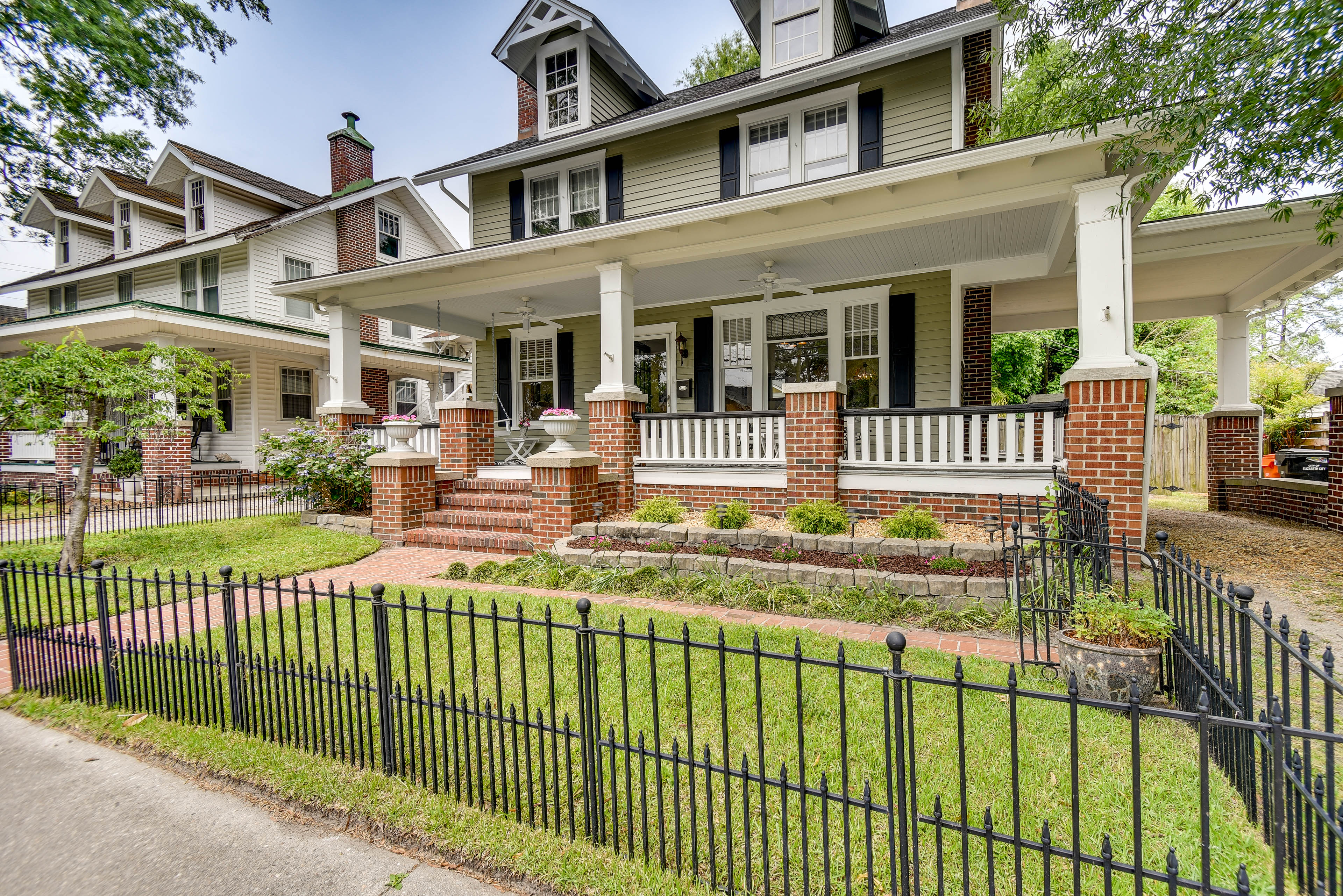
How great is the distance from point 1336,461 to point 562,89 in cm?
1422

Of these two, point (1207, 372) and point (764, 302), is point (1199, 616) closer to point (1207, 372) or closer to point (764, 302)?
point (764, 302)

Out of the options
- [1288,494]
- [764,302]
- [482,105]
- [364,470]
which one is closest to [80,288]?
[482,105]

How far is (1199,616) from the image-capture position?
286cm

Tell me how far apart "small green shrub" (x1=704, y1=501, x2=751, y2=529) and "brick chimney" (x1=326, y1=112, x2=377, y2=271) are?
16.7 metres

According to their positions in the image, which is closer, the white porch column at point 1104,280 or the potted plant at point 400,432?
the white porch column at point 1104,280

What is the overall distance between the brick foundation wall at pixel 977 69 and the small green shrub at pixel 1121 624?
8.53 metres

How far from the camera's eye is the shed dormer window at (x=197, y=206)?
18.0m

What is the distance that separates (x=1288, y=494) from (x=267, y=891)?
13056 mm

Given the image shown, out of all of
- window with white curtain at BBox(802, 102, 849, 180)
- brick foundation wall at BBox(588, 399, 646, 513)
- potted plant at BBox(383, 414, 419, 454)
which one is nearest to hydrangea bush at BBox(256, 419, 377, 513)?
potted plant at BBox(383, 414, 419, 454)

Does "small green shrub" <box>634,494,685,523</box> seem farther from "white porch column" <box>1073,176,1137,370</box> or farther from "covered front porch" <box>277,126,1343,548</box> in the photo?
"white porch column" <box>1073,176,1137,370</box>

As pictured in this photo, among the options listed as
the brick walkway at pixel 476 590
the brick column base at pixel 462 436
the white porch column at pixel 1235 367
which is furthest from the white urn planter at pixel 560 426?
the white porch column at pixel 1235 367

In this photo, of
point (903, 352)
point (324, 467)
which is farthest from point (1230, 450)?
point (324, 467)

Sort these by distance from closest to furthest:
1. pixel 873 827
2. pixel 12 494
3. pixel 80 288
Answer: pixel 873 827 < pixel 12 494 < pixel 80 288

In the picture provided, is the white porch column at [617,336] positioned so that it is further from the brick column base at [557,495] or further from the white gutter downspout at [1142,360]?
the white gutter downspout at [1142,360]
